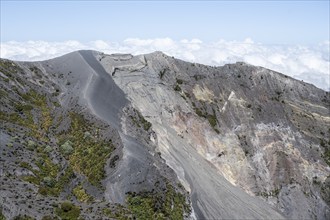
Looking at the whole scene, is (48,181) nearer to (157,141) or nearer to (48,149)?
(48,149)

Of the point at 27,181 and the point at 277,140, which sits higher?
the point at 277,140

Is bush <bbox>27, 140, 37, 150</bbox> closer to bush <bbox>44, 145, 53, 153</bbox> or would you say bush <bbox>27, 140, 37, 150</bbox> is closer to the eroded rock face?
bush <bbox>44, 145, 53, 153</bbox>

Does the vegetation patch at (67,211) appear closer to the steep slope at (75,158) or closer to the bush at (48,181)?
the steep slope at (75,158)

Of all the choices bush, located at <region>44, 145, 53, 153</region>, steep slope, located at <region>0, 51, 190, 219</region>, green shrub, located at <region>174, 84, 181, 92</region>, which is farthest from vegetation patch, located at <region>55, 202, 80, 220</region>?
green shrub, located at <region>174, 84, 181, 92</region>

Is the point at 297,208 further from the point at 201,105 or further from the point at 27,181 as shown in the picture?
the point at 27,181

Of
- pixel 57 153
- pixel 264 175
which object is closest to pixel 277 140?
pixel 264 175

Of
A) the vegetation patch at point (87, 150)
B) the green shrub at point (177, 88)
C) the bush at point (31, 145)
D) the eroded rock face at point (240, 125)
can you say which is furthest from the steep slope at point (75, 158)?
the green shrub at point (177, 88)
